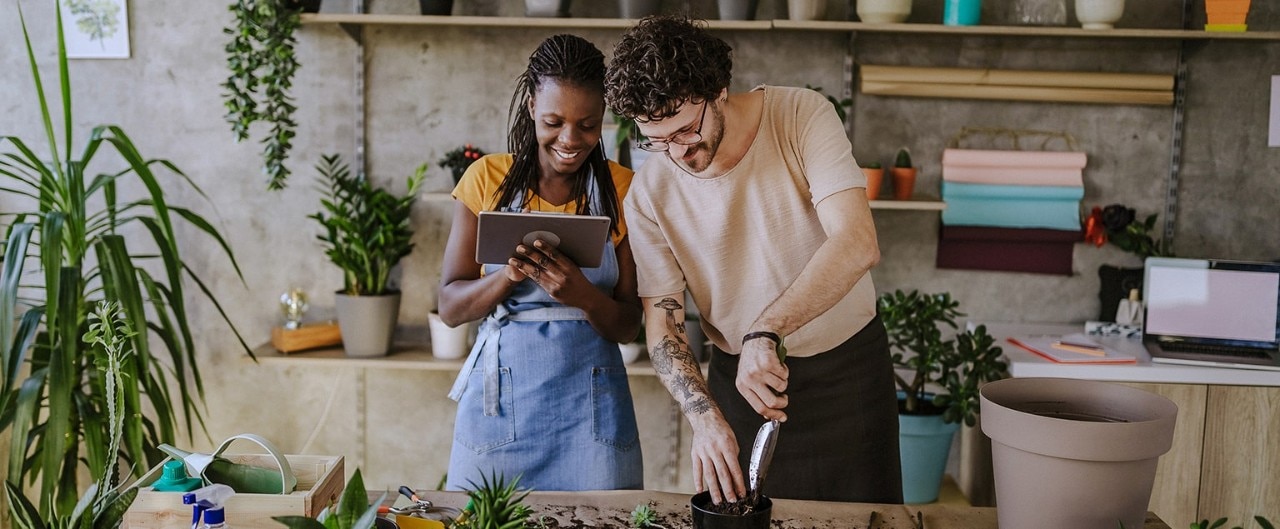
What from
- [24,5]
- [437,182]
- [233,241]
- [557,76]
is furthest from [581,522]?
[24,5]

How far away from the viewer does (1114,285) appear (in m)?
3.19

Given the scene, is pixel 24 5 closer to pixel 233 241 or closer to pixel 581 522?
pixel 233 241

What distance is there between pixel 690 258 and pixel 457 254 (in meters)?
0.46

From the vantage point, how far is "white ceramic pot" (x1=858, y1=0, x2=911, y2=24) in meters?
2.91

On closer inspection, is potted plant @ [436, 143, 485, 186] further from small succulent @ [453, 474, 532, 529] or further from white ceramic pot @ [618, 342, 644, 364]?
small succulent @ [453, 474, 532, 529]

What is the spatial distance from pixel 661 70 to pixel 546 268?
0.47 m

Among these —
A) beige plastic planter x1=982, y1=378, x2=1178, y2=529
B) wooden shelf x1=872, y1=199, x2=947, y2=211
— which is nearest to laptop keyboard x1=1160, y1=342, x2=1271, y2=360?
wooden shelf x1=872, y1=199, x2=947, y2=211

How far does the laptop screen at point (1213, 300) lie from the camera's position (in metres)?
2.88

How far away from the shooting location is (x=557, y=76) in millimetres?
1797

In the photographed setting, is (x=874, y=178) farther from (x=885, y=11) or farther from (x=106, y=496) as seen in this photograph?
(x=106, y=496)

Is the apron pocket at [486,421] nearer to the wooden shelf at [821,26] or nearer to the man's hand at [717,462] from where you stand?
the man's hand at [717,462]

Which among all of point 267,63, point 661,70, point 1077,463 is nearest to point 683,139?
point 661,70

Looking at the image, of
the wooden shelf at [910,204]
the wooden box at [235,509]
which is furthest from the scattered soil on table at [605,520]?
the wooden shelf at [910,204]

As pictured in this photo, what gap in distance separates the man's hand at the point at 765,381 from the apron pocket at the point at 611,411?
428 mm
